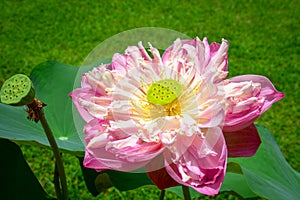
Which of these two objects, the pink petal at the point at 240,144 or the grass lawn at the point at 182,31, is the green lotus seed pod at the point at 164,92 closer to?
the pink petal at the point at 240,144

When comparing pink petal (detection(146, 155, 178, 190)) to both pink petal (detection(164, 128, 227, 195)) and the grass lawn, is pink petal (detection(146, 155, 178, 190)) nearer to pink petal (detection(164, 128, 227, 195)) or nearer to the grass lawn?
pink petal (detection(164, 128, 227, 195))

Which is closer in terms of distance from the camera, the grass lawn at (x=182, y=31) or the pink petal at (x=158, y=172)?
the pink petal at (x=158, y=172)

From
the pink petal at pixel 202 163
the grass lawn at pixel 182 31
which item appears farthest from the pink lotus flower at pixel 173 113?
the grass lawn at pixel 182 31

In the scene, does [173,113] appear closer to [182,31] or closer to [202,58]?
[202,58]

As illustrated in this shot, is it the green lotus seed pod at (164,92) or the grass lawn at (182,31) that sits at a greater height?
the green lotus seed pod at (164,92)

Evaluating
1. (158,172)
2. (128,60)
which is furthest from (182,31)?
(158,172)

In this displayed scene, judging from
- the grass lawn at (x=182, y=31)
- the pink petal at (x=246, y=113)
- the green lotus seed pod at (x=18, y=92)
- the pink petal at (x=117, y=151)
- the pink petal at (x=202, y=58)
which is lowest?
the grass lawn at (x=182, y=31)
